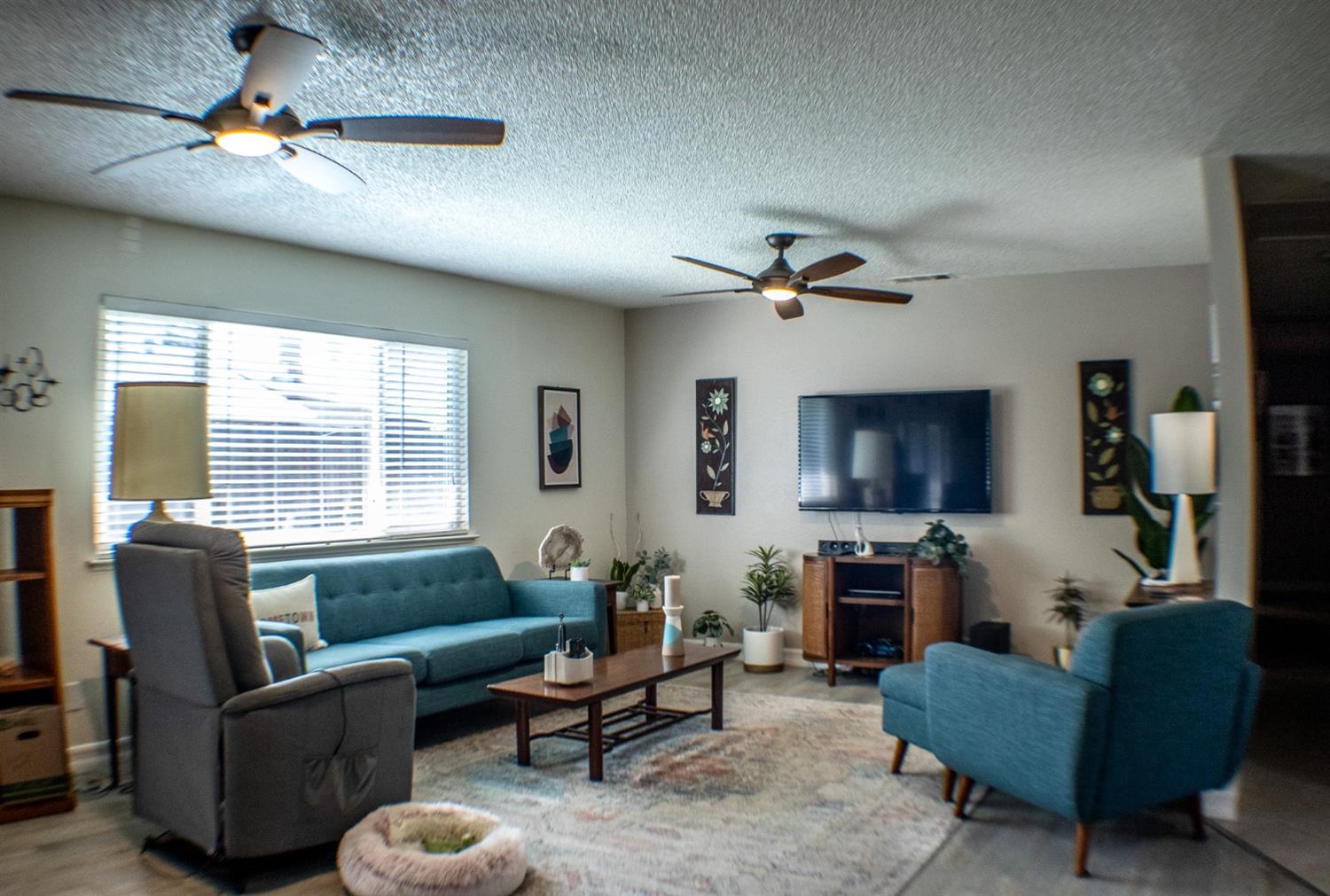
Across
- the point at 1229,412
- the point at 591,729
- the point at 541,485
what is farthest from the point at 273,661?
the point at 1229,412

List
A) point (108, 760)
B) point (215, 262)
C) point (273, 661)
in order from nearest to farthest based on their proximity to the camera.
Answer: point (273, 661)
point (108, 760)
point (215, 262)

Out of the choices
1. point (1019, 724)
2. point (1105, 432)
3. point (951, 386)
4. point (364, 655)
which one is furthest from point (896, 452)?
point (364, 655)

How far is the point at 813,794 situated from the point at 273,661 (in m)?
2.08

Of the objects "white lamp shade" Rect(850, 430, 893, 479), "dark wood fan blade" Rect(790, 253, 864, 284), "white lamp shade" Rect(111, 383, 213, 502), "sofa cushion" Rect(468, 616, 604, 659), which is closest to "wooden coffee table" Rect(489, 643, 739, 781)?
"sofa cushion" Rect(468, 616, 604, 659)

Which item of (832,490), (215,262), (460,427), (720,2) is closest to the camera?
Result: (720,2)

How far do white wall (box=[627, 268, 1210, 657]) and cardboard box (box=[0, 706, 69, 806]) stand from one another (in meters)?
4.24

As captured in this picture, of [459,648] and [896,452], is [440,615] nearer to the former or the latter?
[459,648]

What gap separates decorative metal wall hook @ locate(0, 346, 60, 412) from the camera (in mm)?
4082

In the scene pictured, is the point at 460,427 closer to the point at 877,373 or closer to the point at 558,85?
the point at 877,373

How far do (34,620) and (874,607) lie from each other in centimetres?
467

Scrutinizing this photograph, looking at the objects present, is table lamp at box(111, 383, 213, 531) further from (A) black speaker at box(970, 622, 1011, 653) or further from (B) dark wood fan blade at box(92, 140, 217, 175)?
(A) black speaker at box(970, 622, 1011, 653)

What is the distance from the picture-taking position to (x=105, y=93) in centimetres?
309

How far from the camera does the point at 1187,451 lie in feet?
12.9

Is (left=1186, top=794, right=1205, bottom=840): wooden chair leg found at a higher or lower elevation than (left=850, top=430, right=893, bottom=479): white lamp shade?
lower
